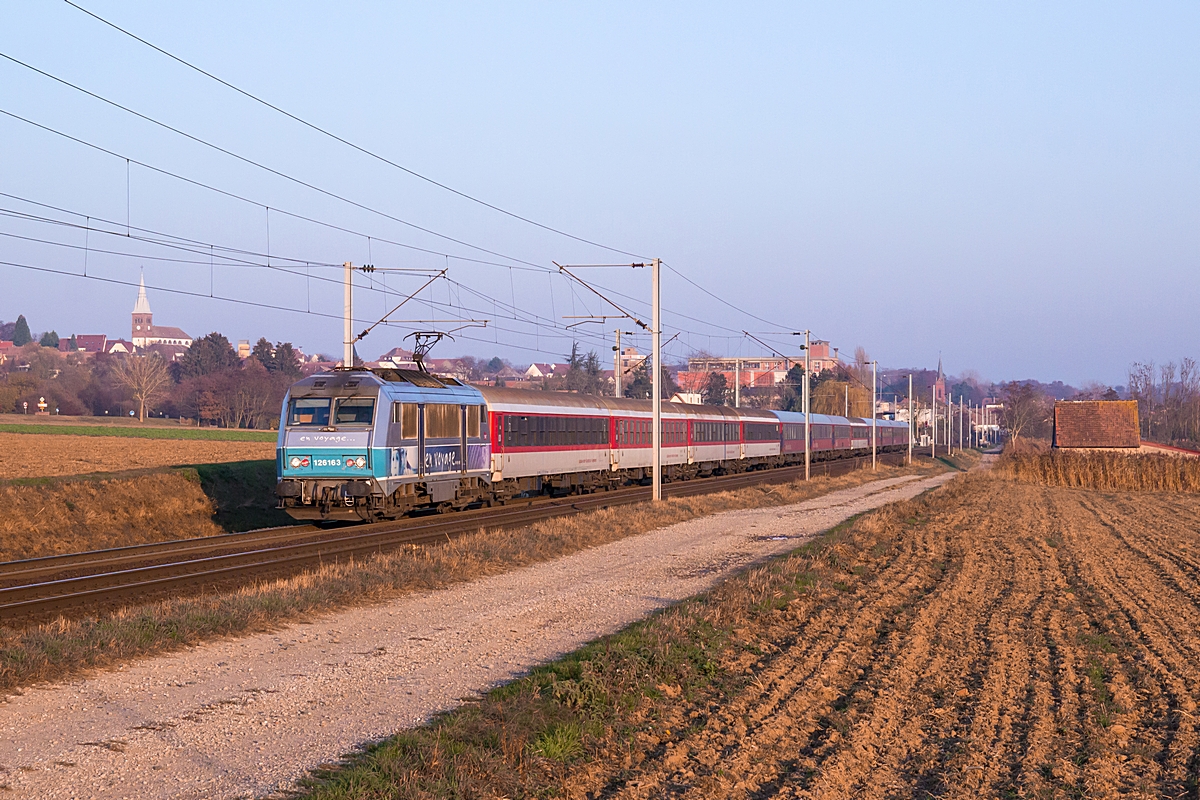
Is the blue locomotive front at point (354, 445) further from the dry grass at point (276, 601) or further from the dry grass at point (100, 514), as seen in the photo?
the dry grass at point (100, 514)

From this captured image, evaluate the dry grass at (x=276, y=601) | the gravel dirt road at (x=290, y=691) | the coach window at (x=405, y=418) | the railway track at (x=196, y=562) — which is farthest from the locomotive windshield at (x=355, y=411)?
the gravel dirt road at (x=290, y=691)

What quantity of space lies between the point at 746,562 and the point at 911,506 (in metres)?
16.6

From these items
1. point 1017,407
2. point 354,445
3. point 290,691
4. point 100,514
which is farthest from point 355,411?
point 1017,407

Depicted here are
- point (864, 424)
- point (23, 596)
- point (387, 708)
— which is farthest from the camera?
point (864, 424)

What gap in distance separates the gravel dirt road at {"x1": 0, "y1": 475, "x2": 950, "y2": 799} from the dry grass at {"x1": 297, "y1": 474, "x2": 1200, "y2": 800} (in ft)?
2.17

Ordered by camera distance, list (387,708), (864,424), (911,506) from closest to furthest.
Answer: (387,708) → (911,506) → (864,424)

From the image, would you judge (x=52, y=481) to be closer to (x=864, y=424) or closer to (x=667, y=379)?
(x=864, y=424)

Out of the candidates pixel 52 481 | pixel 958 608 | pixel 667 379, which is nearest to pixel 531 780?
pixel 958 608

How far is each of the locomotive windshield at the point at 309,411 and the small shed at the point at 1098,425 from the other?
64.0m

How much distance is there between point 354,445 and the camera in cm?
2541

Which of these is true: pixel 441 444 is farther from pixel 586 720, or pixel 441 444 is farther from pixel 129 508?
pixel 586 720

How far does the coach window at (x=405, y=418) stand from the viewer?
26.2m

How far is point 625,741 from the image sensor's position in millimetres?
8867

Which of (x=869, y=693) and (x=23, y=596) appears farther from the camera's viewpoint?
(x=23, y=596)
